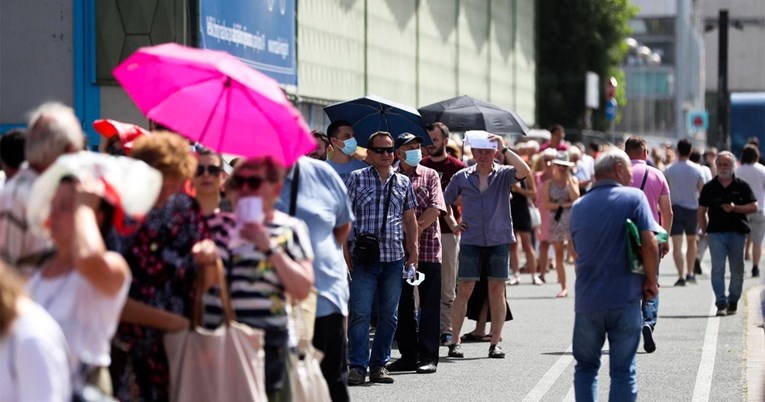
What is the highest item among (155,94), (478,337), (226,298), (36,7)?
(36,7)

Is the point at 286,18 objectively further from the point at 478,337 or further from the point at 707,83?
the point at 707,83

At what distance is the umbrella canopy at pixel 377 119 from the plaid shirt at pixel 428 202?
1039mm

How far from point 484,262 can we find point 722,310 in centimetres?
468

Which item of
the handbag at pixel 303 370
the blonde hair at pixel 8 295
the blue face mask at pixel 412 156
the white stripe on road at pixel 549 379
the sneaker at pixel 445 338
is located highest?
the blue face mask at pixel 412 156

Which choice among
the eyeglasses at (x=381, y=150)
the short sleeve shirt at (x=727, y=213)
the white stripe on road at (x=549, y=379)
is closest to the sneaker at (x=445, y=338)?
the white stripe on road at (x=549, y=379)

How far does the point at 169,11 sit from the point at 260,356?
548 inches

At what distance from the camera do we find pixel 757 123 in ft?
186

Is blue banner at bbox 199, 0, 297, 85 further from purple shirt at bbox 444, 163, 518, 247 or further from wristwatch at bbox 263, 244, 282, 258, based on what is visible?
wristwatch at bbox 263, 244, 282, 258

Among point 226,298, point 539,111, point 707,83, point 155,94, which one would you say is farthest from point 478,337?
point 707,83

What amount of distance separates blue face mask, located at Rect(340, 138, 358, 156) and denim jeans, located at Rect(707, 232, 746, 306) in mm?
6402

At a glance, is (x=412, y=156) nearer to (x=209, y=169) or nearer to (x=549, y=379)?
(x=549, y=379)

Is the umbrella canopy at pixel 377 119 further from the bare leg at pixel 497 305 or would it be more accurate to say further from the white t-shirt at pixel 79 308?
the white t-shirt at pixel 79 308

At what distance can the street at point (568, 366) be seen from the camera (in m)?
11.2

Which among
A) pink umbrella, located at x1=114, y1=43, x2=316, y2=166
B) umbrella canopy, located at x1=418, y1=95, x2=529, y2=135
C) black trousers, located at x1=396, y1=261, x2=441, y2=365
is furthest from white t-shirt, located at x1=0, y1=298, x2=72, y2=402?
umbrella canopy, located at x1=418, y1=95, x2=529, y2=135
